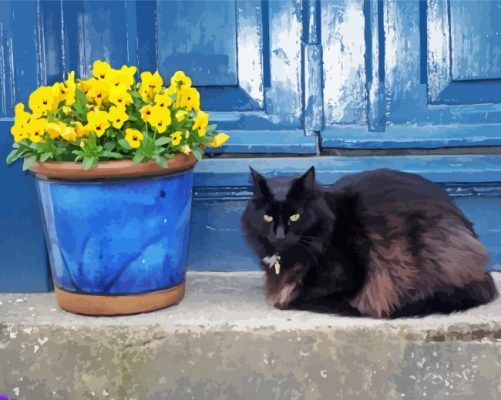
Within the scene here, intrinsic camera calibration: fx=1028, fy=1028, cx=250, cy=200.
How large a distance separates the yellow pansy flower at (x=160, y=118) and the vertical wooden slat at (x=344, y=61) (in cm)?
68

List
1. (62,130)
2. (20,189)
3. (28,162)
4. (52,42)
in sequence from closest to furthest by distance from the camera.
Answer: (62,130) < (28,162) < (20,189) < (52,42)

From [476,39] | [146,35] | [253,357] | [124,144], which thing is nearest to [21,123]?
[124,144]

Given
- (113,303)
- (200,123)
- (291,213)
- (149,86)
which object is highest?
(149,86)

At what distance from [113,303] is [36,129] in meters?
0.50

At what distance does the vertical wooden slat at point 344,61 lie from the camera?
3107 millimetres

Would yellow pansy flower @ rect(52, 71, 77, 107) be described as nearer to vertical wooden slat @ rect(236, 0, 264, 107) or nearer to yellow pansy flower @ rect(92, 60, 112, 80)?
yellow pansy flower @ rect(92, 60, 112, 80)

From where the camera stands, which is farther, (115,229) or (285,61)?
(285,61)

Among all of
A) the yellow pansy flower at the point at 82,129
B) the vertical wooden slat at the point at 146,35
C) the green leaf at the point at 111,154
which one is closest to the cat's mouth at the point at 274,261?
the green leaf at the point at 111,154

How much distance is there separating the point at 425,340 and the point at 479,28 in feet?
3.36

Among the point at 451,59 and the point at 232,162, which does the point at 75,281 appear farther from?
the point at 451,59

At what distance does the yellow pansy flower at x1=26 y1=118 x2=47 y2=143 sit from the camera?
2.62 m

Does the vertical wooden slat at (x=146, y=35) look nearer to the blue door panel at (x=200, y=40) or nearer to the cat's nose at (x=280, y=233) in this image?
the blue door panel at (x=200, y=40)

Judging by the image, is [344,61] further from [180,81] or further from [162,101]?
[162,101]

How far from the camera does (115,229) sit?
2.67 m
